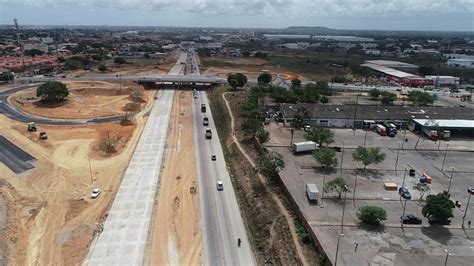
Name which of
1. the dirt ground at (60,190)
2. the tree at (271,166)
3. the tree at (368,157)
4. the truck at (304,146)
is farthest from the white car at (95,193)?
the tree at (368,157)

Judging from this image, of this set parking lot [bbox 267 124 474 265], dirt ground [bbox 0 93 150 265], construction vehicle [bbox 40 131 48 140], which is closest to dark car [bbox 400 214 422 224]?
parking lot [bbox 267 124 474 265]

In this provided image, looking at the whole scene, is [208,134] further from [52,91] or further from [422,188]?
[52,91]

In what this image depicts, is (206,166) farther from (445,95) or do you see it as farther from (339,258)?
(445,95)

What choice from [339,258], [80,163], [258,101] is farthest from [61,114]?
[339,258]

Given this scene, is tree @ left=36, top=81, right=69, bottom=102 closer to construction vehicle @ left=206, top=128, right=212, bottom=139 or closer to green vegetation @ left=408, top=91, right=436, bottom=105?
construction vehicle @ left=206, top=128, right=212, bottom=139

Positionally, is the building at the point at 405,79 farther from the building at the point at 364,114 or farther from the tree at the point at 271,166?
the tree at the point at 271,166
